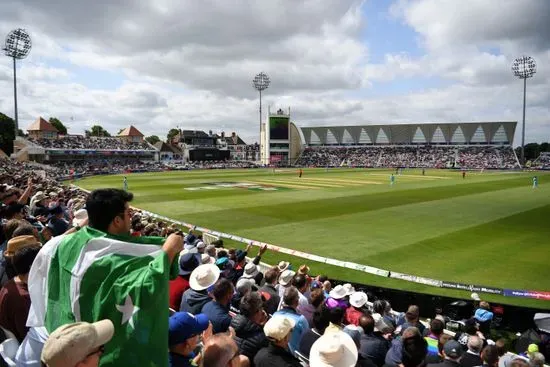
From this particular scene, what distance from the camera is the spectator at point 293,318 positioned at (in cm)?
486

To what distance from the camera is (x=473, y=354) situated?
512cm

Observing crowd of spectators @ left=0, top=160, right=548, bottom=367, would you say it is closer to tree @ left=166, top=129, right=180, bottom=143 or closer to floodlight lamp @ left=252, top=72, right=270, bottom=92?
floodlight lamp @ left=252, top=72, right=270, bottom=92

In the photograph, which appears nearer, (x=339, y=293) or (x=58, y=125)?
(x=339, y=293)

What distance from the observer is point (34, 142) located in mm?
81438

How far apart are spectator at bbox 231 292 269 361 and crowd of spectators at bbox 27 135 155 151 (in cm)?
9161

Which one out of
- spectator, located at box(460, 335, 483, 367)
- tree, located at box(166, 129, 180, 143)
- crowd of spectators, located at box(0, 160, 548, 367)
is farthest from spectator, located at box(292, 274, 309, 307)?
tree, located at box(166, 129, 180, 143)

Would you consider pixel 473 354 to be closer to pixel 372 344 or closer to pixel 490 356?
pixel 490 356

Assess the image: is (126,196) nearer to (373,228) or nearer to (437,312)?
(437,312)

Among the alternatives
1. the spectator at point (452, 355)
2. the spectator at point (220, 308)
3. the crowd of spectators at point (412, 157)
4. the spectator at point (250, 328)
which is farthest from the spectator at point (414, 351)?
the crowd of spectators at point (412, 157)

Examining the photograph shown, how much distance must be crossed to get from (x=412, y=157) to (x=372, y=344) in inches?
4450

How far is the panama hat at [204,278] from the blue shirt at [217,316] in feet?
1.59

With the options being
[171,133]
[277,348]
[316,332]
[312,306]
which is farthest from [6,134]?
[277,348]

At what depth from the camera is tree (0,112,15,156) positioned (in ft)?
273

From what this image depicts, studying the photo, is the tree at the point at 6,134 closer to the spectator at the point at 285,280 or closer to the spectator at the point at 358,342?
the spectator at the point at 285,280
